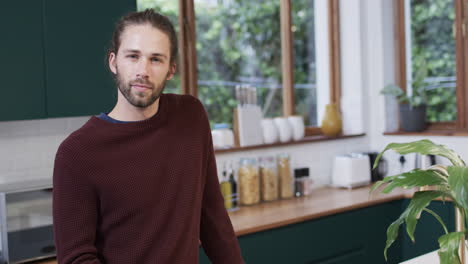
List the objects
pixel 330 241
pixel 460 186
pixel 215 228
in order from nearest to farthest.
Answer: pixel 460 186, pixel 215 228, pixel 330 241

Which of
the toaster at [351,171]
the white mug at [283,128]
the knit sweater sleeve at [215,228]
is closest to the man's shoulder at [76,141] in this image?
the knit sweater sleeve at [215,228]

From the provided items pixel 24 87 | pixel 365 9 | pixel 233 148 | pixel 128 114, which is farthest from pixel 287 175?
pixel 128 114

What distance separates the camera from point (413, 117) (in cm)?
423

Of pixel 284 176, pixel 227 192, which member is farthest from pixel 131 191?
pixel 284 176

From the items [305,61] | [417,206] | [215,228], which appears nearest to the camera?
[417,206]

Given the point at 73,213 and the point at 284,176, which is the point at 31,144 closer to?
the point at 73,213

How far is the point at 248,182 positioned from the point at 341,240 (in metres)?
0.69

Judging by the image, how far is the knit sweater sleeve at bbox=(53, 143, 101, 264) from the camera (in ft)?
5.16

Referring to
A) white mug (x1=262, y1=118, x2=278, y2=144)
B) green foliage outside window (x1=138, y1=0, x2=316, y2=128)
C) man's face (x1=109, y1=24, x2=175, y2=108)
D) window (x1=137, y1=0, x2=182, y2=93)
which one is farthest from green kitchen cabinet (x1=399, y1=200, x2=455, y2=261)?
man's face (x1=109, y1=24, x2=175, y2=108)

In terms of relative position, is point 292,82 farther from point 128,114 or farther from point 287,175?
point 128,114

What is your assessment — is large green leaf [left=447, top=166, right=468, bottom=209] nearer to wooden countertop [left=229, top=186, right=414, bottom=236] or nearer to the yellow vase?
wooden countertop [left=229, top=186, right=414, bottom=236]

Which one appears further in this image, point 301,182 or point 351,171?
point 351,171

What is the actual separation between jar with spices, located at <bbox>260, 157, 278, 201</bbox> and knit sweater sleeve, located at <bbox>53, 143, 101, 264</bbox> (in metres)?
2.18

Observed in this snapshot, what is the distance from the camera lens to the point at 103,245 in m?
1.68
